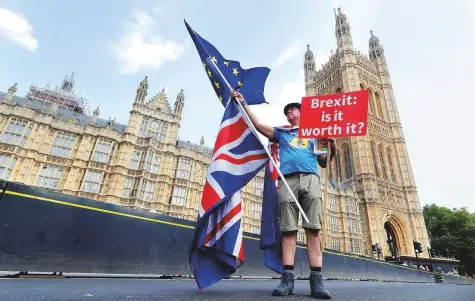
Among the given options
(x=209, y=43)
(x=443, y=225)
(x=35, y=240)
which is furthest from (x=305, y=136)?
(x=443, y=225)

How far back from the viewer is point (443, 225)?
160 ft

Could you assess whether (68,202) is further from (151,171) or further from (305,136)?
(151,171)

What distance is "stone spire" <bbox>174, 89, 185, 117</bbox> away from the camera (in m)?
28.4

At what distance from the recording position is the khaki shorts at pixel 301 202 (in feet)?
9.84

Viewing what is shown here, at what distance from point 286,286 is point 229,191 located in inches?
54.0

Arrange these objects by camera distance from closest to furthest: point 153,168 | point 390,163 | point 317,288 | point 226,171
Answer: point 317,288
point 226,171
point 153,168
point 390,163

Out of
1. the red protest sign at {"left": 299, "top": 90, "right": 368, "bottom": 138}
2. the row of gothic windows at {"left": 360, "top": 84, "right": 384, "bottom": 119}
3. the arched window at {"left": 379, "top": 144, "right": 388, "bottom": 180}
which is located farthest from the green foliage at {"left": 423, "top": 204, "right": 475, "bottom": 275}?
the red protest sign at {"left": 299, "top": 90, "right": 368, "bottom": 138}

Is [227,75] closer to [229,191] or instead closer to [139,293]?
[229,191]

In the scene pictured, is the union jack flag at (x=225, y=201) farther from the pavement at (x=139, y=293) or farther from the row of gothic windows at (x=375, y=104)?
the row of gothic windows at (x=375, y=104)

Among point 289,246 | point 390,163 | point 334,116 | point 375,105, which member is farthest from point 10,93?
point 375,105

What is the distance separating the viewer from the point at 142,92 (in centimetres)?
2759

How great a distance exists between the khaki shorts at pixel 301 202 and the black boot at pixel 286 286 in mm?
483

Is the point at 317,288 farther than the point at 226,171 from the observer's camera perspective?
No

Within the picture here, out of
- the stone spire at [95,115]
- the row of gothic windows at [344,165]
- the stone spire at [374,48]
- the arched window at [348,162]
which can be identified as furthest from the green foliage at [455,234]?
the stone spire at [95,115]
